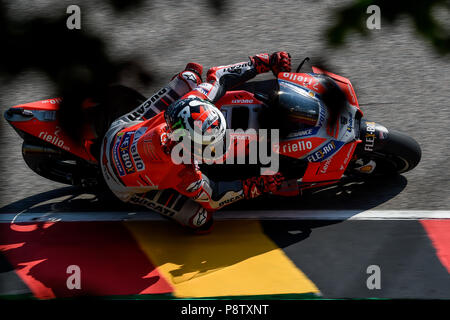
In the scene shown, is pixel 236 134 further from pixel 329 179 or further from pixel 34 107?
pixel 34 107

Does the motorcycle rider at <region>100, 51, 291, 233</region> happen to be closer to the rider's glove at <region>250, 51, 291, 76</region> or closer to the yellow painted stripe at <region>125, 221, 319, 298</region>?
the rider's glove at <region>250, 51, 291, 76</region>

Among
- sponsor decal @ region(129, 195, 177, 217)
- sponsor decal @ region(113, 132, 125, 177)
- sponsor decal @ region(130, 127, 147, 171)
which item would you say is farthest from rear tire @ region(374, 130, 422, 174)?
sponsor decal @ region(113, 132, 125, 177)

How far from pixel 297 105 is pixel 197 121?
87 cm

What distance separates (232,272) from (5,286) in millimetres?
1518

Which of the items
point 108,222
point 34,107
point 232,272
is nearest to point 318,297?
point 232,272

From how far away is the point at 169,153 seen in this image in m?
3.42

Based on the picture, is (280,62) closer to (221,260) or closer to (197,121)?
(197,121)

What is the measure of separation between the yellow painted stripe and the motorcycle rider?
0.61 feet

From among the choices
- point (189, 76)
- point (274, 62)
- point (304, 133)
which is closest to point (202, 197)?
point (304, 133)

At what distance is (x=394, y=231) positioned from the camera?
401 cm

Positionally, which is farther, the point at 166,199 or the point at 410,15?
the point at 166,199

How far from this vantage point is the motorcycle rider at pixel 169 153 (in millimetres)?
3377
